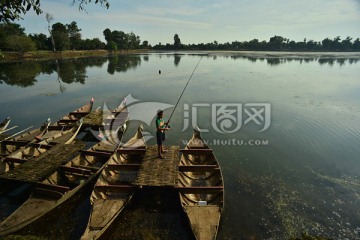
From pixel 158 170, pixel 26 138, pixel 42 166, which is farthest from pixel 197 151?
pixel 26 138

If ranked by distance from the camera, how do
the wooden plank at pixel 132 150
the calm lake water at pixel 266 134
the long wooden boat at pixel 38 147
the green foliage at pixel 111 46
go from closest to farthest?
the calm lake water at pixel 266 134
the long wooden boat at pixel 38 147
the wooden plank at pixel 132 150
the green foliage at pixel 111 46

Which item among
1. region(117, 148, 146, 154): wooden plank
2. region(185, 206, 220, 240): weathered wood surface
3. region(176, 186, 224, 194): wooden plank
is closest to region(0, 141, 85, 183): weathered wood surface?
region(117, 148, 146, 154): wooden plank

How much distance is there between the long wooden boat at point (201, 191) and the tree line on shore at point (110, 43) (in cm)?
6165

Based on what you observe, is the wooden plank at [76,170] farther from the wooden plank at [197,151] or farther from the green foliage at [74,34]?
the green foliage at [74,34]

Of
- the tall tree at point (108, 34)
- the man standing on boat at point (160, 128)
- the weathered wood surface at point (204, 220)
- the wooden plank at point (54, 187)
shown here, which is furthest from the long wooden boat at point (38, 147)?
the tall tree at point (108, 34)

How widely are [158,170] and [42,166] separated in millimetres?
5580

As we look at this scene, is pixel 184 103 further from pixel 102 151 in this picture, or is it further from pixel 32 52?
pixel 32 52

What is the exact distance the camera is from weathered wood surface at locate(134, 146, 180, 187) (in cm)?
903

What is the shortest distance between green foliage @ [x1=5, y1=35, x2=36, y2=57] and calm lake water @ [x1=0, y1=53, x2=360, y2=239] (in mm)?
36544

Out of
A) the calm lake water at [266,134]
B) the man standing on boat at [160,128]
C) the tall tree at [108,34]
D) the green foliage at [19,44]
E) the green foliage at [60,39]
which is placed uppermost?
the tall tree at [108,34]

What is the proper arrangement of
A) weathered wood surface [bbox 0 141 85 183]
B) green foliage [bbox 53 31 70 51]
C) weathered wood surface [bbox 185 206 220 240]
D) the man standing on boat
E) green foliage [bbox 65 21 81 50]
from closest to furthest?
weathered wood surface [bbox 185 206 220 240]
weathered wood surface [bbox 0 141 85 183]
the man standing on boat
green foliage [bbox 53 31 70 51]
green foliage [bbox 65 21 81 50]

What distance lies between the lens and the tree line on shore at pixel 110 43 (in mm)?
65375

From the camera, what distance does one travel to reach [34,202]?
852 centimetres

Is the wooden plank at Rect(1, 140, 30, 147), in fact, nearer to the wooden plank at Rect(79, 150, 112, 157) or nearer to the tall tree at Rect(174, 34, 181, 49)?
the wooden plank at Rect(79, 150, 112, 157)
